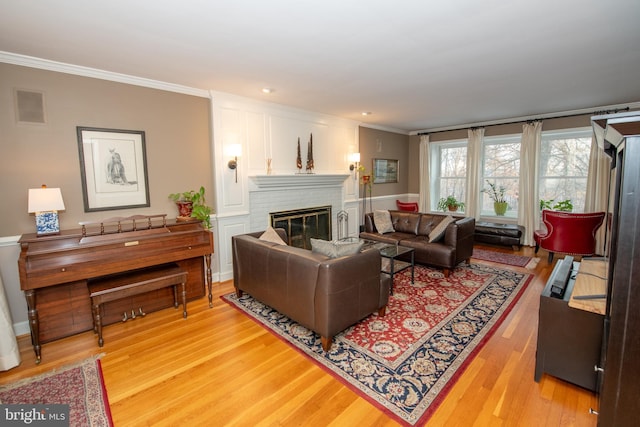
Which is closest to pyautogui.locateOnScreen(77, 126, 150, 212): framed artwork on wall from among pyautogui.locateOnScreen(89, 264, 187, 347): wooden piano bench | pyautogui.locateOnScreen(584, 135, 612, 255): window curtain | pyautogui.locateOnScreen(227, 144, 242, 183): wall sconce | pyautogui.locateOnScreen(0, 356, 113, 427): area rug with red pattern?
pyautogui.locateOnScreen(89, 264, 187, 347): wooden piano bench

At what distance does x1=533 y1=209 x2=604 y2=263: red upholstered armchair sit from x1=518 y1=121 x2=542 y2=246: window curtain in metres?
1.28

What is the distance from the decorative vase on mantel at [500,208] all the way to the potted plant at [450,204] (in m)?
0.71

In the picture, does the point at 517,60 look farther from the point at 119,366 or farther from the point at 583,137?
the point at 119,366

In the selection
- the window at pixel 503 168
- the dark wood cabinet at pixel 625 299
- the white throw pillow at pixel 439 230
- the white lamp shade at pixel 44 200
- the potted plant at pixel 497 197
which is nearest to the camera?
the dark wood cabinet at pixel 625 299

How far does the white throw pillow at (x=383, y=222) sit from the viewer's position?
5.02 metres

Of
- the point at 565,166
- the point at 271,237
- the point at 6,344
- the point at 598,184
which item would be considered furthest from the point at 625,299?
the point at 565,166

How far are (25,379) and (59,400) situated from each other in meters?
0.47

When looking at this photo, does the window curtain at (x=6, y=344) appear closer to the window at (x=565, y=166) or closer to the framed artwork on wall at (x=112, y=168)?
the framed artwork on wall at (x=112, y=168)

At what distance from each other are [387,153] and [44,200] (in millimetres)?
5833

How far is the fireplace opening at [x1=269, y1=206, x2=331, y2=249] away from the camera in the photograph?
4711 mm

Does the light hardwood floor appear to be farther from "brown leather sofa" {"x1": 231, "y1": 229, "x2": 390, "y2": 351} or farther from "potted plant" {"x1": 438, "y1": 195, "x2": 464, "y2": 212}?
"potted plant" {"x1": 438, "y1": 195, "x2": 464, "y2": 212}

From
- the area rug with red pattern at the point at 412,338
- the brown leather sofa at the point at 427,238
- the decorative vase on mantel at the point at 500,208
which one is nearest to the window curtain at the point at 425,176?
the decorative vase on mantel at the point at 500,208

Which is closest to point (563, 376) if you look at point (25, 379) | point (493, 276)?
point (493, 276)

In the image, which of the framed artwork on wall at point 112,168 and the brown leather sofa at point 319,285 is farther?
the framed artwork on wall at point 112,168
